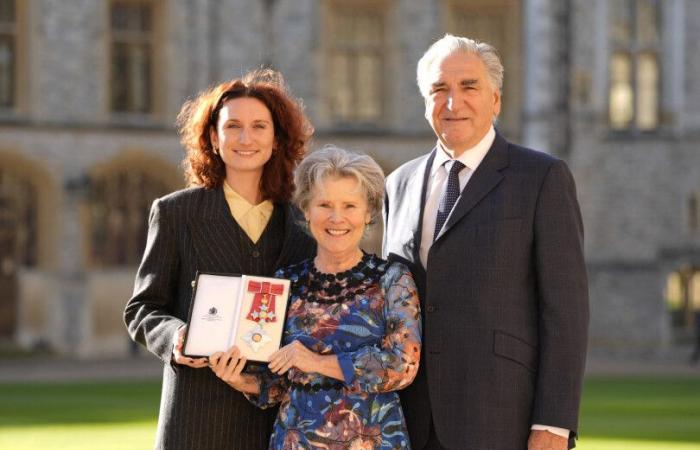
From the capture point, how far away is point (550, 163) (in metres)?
3.90

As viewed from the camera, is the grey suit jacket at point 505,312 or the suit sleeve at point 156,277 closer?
the grey suit jacket at point 505,312

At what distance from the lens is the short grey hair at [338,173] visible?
376 cm

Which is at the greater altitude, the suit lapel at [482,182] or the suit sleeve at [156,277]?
the suit lapel at [482,182]

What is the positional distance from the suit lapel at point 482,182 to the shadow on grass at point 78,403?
24.4 feet

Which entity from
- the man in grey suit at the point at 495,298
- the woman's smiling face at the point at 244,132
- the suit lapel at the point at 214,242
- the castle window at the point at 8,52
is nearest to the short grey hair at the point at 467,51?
the man in grey suit at the point at 495,298

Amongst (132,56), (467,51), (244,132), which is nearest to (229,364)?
(244,132)

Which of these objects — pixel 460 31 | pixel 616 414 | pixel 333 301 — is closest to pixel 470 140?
pixel 333 301

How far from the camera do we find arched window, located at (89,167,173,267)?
757 inches

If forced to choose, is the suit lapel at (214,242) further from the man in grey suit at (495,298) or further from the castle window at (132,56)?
the castle window at (132,56)

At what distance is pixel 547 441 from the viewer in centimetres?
378

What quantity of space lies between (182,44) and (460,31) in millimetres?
4327

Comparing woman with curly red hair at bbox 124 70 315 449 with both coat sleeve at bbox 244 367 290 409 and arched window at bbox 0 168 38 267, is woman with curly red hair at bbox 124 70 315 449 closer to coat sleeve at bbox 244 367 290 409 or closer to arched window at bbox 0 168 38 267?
coat sleeve at bbox 244 367 290 409

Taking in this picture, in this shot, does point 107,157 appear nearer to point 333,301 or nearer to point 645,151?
point 645,151

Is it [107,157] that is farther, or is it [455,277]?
[107,157]
